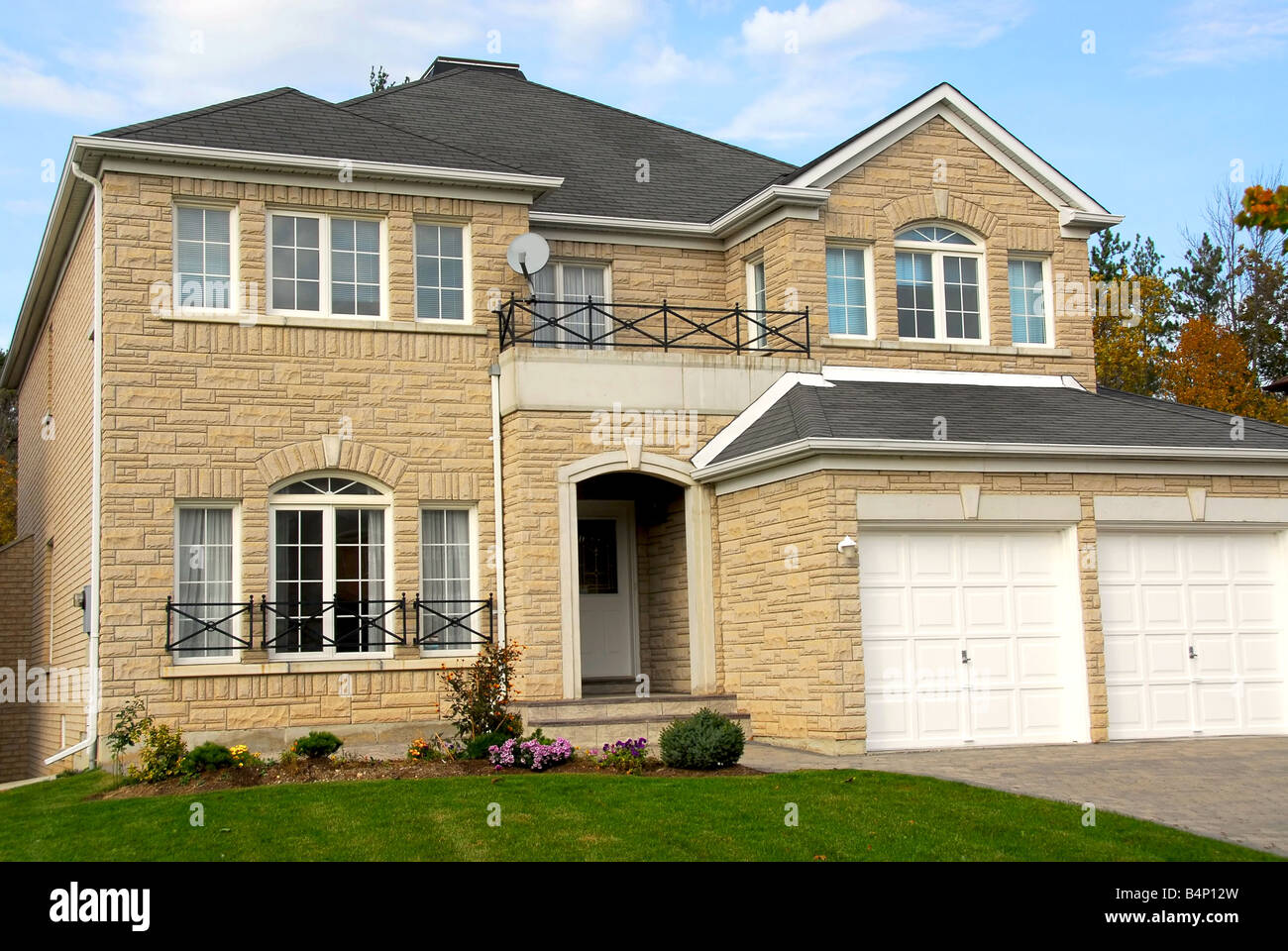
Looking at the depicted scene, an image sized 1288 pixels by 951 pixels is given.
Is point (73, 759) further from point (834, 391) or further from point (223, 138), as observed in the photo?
point (834, 391)

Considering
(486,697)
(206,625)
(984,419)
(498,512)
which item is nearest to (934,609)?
(984,419)

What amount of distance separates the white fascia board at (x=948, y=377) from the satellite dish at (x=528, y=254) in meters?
4.16

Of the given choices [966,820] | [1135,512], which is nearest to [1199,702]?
[1135,512]

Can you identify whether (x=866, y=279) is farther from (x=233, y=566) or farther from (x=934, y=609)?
(x=233, y=566)

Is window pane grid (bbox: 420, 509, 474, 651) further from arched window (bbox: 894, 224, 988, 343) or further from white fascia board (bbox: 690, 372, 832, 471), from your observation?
arched window (bbox: 894, 224, 988, 343)

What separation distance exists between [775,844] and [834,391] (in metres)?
9.14

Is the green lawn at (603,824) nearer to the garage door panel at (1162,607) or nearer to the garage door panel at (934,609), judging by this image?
the garage door panel at (934,609)

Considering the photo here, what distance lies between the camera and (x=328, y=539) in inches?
666

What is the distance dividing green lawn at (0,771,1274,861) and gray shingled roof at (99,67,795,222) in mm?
8478

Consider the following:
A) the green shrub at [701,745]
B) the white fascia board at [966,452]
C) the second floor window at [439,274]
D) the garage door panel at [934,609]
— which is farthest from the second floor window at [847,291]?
the green shrub at [701,745]

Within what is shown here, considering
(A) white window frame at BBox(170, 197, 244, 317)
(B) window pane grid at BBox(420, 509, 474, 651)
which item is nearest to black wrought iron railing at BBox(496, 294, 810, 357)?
(B) window pane grid at BBox(420, 509, 474, 651)

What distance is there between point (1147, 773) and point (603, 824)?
19.9 feet

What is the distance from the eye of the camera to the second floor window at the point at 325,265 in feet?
56.6
